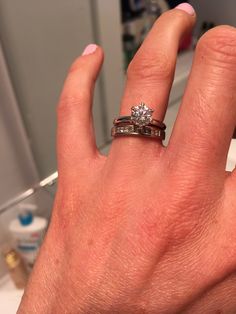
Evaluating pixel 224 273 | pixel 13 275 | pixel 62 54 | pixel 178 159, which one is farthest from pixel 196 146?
pixel 13 275

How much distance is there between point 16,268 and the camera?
0.85 metres

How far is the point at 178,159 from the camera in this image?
1.43 feet

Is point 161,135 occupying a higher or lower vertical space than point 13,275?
higher

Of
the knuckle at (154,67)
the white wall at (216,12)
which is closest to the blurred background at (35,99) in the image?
the knuckle at (154,67)

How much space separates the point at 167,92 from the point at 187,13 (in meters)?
0.14

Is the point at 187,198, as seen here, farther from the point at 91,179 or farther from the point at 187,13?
the point at 187,13

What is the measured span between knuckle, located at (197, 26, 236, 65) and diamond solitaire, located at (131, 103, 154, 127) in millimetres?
106

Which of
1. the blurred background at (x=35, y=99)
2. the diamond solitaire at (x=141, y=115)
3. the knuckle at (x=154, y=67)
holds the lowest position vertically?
the blurred background at (x=35, y=99)

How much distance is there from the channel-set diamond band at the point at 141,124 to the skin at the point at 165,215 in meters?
0.01

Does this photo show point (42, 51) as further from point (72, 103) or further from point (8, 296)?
point (8, 296)

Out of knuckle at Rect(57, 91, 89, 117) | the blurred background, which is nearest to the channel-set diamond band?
knuckle at Rect(57, 91, 89, 117)

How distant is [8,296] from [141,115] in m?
0.65

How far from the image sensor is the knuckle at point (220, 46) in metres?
0.44

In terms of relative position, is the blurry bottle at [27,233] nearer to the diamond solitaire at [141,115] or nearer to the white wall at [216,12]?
the diamond solitaire at [141,115]
